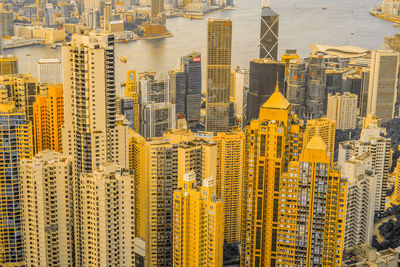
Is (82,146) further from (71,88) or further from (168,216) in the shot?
(168,216)

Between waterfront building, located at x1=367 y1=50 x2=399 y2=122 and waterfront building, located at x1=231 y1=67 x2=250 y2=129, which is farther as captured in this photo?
waterfront building, located at x1=367 y1=50 x2=399 y2=122

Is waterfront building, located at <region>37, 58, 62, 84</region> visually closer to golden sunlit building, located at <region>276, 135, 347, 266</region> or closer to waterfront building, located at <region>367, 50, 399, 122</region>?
golden sunlit building, located at <region>276, 135, 347, 266</region>

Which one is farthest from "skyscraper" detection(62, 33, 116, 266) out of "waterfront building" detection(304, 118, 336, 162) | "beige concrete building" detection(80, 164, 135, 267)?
"waterfront building" detection(304, 118, 336, 162)

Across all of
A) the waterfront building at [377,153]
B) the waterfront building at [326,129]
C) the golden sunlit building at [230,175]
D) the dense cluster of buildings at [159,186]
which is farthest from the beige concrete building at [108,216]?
the waterfront building at [326,129]

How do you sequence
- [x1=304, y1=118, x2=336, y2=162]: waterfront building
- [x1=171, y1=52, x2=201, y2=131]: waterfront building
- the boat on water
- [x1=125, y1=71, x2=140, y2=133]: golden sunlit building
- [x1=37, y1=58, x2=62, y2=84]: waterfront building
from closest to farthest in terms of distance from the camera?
[x1=304, y1=118, x2=336, y2=162]: waterfront building, [x1=37, y1=58, x2=62, y2=84]: waterfront building, [x1=125, y1=71, x2=140, y2=133]: golden sunlit building, [x1=171, y1=52, x2=201, y2=131]: waterfront building, the boat on water

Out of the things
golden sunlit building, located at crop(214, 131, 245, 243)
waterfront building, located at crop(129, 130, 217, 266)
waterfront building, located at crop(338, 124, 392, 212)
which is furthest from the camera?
waterfront building, located at crop(338, 124, 392, 212)

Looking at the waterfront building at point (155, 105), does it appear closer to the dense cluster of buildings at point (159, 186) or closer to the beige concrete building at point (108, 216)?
the dense cluster of buildings at point (159, 186)
